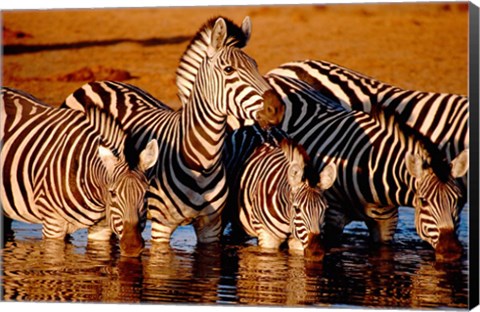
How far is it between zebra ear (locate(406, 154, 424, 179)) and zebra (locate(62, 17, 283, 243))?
3.84 feet

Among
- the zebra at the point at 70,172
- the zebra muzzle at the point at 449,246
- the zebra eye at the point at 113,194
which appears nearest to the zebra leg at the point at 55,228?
the zebra at the point at 70,172

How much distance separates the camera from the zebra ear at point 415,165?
11492 millimetres

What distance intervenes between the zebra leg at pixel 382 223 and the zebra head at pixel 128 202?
84.9 inches

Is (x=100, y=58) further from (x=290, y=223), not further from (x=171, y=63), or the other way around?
(x=290, y=223)

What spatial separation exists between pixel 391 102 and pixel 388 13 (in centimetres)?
81

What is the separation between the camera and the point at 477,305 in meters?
10.9

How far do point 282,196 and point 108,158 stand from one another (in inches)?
60.9

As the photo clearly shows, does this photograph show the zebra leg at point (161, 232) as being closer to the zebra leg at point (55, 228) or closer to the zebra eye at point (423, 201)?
the zebra leg at point (55, 228)

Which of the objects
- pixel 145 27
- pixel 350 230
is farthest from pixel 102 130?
pixel 350 230

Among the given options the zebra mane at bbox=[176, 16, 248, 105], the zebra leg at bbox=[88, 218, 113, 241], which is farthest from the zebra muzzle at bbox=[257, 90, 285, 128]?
the zebra leg at bbox=[88, 218, 113, 241]

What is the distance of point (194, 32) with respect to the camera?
566 inches

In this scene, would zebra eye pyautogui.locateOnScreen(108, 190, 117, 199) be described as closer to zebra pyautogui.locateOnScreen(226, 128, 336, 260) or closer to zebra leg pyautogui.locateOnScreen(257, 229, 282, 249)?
zebra pyautogui.locateOnScreen(226, 128, 336, 260)

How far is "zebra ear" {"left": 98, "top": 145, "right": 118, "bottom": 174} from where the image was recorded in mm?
11578

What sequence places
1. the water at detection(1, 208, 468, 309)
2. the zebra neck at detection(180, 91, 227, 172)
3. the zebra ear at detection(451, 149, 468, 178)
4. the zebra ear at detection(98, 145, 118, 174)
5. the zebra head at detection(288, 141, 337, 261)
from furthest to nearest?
1. the zebra neck at detection(180, 91, 227, 172)
2. the zebra ear at detection(98, 145, 118, 174)
3. the zebra head at detection(288, 141, 337, 261)
4. the zebra ear at detection(451, 149, 468, 178)
5. the water at detection(1, 208, 468, 309)
